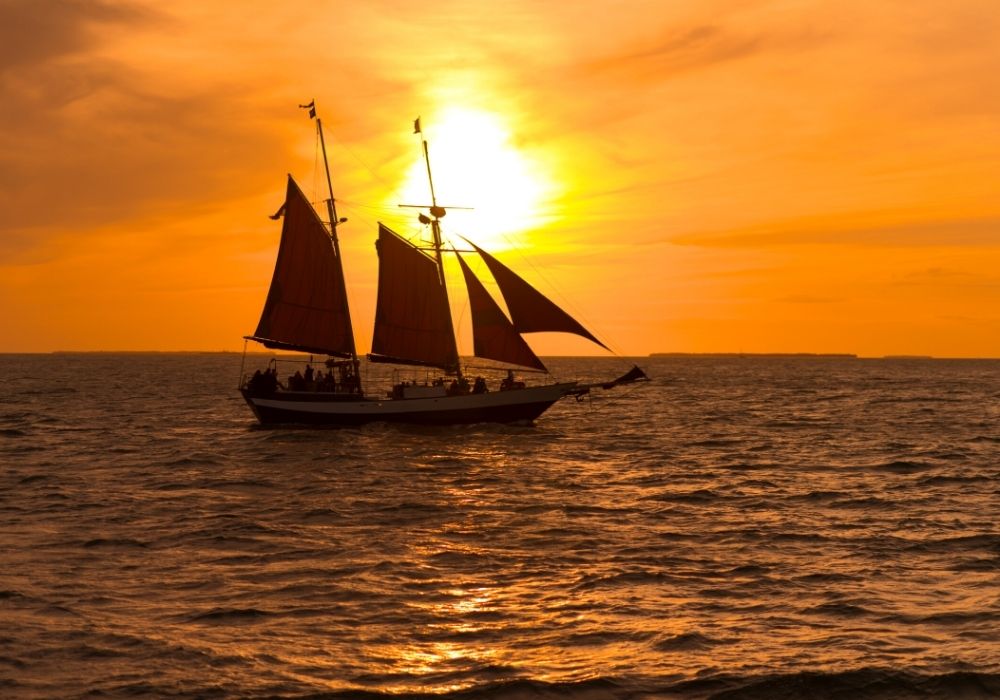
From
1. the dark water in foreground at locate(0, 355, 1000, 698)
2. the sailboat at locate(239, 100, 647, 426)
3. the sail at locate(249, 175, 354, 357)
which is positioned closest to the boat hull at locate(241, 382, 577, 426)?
the sailboat at locate(239, 100, 647, 426)

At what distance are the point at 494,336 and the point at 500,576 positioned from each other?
3644 cm

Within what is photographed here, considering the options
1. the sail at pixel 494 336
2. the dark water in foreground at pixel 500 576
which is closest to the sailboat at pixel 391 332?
the sail at pixel 494 336

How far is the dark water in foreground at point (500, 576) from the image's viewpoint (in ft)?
49.2

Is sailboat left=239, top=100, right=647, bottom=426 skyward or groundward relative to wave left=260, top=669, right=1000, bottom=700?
skyward

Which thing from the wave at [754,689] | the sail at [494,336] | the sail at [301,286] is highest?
the sail at [301,286]

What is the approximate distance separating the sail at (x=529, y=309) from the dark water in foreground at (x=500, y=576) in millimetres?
11894

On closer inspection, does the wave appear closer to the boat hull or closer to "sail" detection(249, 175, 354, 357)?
the boat hull

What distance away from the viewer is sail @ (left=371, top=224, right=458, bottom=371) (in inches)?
2330

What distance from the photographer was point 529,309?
56406 millimetres

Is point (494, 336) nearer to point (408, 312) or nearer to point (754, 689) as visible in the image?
point (408, 312)

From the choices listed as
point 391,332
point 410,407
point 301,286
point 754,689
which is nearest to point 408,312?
point 391,332

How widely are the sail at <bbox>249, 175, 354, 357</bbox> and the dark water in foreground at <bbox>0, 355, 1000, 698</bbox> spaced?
1369 centimetres

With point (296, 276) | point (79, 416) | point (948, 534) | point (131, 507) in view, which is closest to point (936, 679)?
point (948, 534)

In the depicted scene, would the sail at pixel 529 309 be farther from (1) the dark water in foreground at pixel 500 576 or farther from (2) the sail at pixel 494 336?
(1) the dark water in foreground at pixel 500 576
